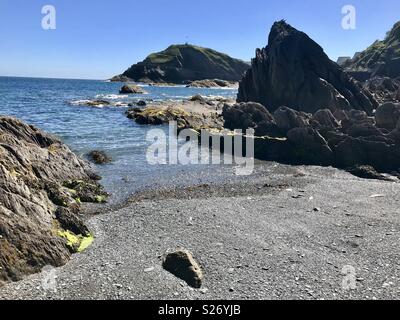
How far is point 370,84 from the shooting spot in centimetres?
9369

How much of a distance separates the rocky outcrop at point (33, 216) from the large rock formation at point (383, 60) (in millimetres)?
139836

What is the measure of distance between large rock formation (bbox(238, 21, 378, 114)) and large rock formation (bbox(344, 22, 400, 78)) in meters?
78.2

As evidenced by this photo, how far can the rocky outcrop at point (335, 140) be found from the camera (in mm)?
36000

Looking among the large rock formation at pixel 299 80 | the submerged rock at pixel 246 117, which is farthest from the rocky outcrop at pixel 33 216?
the large rock formation at pixel 299 80

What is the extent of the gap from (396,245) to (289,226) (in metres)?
4.80

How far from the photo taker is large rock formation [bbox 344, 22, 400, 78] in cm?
14175

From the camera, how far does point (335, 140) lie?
39.7m

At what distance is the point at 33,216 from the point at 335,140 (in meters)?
31.0
